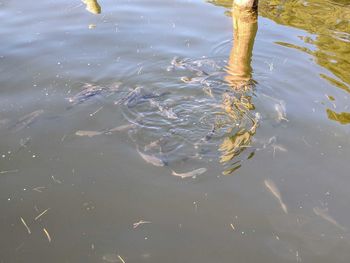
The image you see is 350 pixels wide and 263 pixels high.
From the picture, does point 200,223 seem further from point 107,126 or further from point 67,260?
point 107,126

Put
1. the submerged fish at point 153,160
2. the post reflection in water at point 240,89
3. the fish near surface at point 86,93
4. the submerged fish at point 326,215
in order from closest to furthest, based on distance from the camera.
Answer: the submerged fish at point 326,215 < the submerged fish at point 153,160 < the post reflection in water at point 240,89 < the fish near surface at point 86,93

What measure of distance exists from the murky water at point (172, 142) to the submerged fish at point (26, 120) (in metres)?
0.02

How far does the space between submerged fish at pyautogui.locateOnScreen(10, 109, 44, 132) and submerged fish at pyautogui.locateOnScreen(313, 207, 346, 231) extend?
3.80 m

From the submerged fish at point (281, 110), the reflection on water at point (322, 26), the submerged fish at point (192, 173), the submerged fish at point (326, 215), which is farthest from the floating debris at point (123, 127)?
the reflection on water at point (322, 26)

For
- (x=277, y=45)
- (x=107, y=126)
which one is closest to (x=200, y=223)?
(x=107, y=126)

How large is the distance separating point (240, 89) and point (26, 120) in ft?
10.6

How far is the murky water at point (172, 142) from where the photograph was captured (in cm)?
401

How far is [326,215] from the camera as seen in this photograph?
14.3 feet

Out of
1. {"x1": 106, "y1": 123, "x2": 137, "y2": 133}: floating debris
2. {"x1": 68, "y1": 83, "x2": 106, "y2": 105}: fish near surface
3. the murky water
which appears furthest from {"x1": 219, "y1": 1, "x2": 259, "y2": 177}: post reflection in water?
{"x1": 68, "y1": 83, "x2": 106, "y2": 105}: fish near surface

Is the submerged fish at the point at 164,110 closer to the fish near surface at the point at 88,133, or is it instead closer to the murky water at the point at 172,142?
the murky water at the point at 172,142

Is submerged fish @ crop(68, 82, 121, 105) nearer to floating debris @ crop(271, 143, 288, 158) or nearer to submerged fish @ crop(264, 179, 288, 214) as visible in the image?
floating debris @ crop(271, 143, 288, 158)

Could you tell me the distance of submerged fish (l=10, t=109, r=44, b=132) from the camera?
536 centimetres

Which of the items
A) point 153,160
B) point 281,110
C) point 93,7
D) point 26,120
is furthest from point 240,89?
point 93,7

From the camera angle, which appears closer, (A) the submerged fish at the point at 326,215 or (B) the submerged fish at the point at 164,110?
(A) the submerged fish at the point at 326,215
